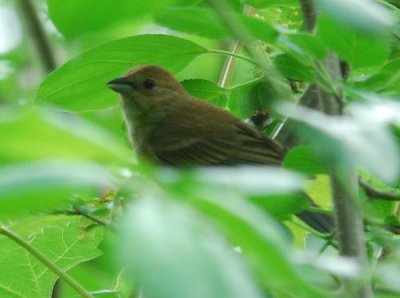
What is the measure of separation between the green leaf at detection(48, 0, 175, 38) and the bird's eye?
3665 millimetres

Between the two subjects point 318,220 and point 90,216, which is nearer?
point 90,216

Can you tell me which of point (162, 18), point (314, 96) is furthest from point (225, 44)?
point (162, 18)

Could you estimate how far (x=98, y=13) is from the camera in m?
1.41

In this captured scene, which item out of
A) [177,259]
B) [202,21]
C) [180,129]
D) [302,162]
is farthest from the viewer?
[180,129]

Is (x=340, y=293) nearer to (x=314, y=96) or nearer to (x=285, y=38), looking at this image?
(x=285, y=38)

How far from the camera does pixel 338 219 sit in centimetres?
178

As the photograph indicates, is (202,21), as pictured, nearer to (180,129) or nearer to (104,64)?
(104,64)

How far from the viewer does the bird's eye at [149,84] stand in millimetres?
5175

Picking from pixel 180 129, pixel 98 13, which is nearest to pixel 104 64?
pixel 98 13

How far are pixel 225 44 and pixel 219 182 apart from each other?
6.93m

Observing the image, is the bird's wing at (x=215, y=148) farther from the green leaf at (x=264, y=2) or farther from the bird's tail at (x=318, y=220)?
the green leaf at (x=264, y=2)

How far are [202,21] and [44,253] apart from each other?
60.2 inches

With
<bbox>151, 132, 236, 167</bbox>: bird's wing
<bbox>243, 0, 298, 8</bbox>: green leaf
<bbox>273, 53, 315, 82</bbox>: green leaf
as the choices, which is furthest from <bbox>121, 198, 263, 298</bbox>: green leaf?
<bbox>151, 132, 236, 167</bbox>: bird's wing

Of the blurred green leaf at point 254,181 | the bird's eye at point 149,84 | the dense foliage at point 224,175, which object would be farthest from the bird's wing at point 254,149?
the blurred green leaf at point 254,181
